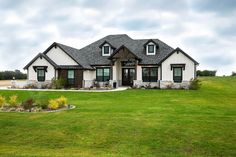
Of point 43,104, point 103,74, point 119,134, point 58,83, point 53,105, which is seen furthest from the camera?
point 103,74

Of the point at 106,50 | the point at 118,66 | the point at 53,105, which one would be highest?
the point at 106,50

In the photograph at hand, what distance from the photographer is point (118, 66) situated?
46.7 meters

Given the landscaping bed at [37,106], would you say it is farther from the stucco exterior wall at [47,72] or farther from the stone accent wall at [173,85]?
the stone accent wall at [173,85]

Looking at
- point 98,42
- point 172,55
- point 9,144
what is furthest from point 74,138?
point 98,42

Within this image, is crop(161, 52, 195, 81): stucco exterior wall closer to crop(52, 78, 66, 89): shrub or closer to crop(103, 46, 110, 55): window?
crop(103, 46, 110, 55): window

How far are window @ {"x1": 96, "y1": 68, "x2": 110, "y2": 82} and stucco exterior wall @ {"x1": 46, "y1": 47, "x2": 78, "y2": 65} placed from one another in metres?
3.97

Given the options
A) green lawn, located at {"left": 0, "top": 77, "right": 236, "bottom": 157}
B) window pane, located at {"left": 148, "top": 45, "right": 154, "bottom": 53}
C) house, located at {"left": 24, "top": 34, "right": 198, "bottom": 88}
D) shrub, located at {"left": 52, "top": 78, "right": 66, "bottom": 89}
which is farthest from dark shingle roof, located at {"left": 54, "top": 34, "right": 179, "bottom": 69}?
green lawn, located at {"left": 0, "top": 77, "right": 236, "bottom": 157}

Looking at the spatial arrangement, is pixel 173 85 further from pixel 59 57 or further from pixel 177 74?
pixel 59 57

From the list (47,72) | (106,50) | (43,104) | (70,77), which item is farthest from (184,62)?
(43,104)

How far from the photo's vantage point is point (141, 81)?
1743 inches

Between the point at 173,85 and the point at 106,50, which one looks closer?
the point at 173,85

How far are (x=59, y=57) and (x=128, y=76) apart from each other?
980cm

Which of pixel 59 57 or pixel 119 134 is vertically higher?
pixel 59 57

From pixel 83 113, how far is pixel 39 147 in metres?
6.54
